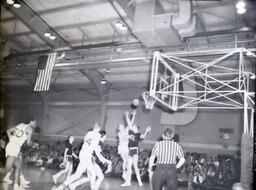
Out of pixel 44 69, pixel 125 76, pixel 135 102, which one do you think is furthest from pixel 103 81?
pixel 44 69

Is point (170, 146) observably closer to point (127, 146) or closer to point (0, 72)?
point (127, 146)

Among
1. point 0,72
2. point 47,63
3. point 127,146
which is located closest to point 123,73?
point 47,63

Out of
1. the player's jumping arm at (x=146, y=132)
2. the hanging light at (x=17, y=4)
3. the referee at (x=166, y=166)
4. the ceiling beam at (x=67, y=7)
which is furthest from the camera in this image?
the player's jumping arm at (x=146, y=132)

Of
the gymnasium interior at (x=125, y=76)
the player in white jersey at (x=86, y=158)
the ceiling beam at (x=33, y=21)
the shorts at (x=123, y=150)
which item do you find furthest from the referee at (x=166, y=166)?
the ceiling beam at (x=33, y=21)

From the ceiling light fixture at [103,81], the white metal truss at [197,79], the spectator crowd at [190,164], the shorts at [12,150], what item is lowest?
the spectator crowd at [190,164]

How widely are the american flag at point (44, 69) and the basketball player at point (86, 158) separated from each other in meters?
4.39

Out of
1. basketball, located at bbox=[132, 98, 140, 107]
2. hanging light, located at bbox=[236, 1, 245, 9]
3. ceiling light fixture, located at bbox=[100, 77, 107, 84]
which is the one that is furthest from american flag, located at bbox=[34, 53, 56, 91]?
hanging light, located at bbox=[236, 1, 245, 9]

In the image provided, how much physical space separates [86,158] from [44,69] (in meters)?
5.17

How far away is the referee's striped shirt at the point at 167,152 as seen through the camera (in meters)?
5.06

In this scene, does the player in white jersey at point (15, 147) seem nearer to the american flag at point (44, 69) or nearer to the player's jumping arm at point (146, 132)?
the american flag at point (44, 69)

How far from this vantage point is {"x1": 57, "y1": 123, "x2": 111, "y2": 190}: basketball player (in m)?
5.83

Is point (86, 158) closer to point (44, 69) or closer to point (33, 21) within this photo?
point (44, 69)

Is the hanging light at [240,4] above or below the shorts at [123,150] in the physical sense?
above

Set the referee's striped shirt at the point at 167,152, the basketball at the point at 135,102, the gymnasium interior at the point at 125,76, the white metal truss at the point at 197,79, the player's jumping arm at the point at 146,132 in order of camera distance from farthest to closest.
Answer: the basketball at the point at 135,102, the player's jumping arm at the point at 146,132, the gymnasium interior at the point at 125,76, the white metal truss at the point at 197,79, the referee's striped shirt at the point at 167,152
